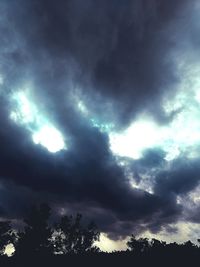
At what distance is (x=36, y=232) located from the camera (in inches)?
2381

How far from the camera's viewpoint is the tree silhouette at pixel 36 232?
59.2m

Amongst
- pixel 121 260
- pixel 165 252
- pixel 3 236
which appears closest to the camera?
pixel 165 252

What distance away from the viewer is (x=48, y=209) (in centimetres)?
6362

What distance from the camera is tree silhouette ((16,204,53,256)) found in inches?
2333

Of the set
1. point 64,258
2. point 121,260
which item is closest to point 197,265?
point 121,260

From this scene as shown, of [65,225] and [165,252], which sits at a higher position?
[65,225]

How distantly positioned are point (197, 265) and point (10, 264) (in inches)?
624

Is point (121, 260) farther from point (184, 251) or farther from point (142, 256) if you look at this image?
point (184, 251)

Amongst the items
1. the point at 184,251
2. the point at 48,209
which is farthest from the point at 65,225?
the point at 184,251

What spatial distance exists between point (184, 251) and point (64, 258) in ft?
30.2

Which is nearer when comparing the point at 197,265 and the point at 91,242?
the point at 197,265

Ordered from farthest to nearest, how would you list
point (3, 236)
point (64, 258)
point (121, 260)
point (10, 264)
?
point (3, 236)
point (10, 264)
point (64, 258)
point (121, 260)

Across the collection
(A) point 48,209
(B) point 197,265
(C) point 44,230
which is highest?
(A) point 48,209

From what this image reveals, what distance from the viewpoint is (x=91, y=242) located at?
73062 millimetres
